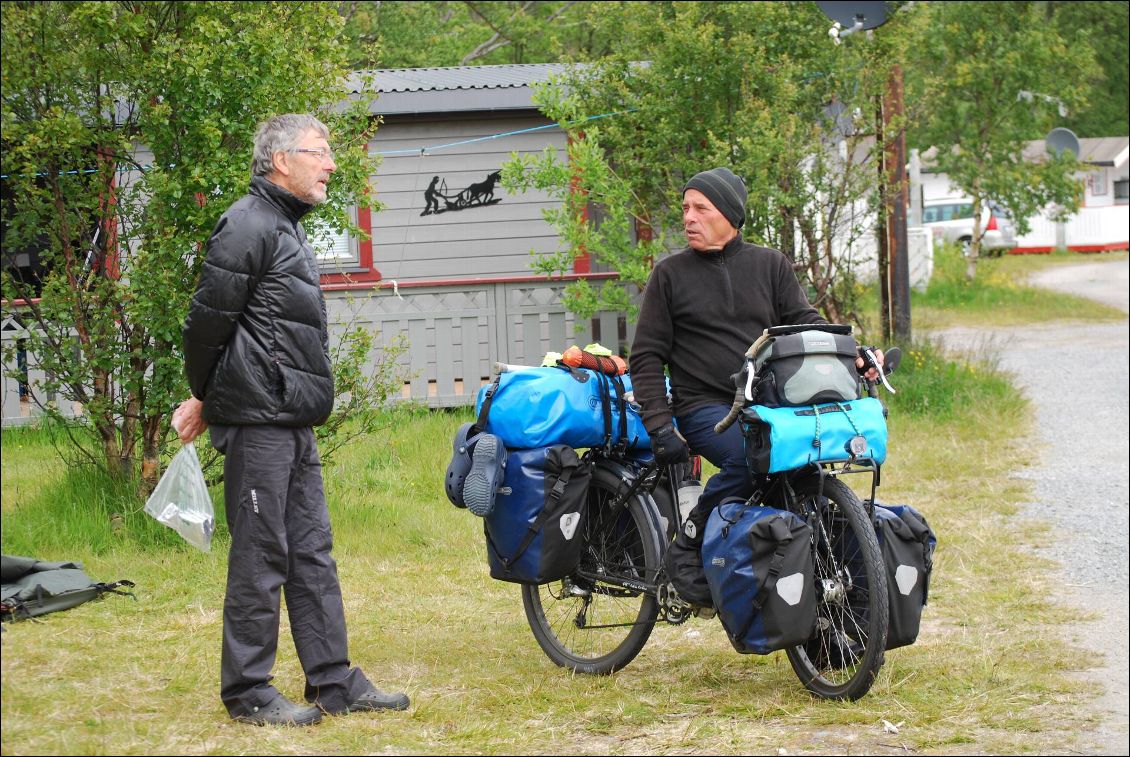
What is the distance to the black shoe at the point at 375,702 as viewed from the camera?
4.92 meters

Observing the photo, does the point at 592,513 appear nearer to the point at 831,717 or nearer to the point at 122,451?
the point at 831,717

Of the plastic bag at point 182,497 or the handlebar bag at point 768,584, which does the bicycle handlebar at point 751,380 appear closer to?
the handlebar bag at point 768,584

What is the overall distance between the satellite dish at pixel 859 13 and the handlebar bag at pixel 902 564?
8.77m

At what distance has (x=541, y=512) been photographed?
5496 mm

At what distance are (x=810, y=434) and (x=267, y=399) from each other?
5.89 feet

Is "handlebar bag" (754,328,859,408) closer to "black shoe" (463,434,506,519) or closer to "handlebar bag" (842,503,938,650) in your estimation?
"handlebar bag" (842,503,938,650)

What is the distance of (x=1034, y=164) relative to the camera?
32.1 m

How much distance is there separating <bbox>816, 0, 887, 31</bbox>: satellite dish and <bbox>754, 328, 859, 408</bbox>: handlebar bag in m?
8.62

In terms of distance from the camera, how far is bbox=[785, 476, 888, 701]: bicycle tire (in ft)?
16.4

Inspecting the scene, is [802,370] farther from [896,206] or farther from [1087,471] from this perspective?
[896,206]

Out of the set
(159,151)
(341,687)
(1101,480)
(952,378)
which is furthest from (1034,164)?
(341,687)

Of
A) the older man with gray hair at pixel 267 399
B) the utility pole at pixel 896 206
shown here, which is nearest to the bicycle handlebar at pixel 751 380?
the older man with gray hair at pixel 267 399

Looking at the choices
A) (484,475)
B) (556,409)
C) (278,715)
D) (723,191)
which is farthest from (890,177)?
(278,715)

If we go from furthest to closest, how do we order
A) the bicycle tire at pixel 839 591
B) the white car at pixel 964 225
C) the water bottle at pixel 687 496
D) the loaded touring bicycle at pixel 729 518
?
1. the white car at pixel 964 225
2. the water bottle at pixel 687 496
3. the bicycle tire at pixel 839 591
4. the loaded touring bicycle at pixel 729 518
